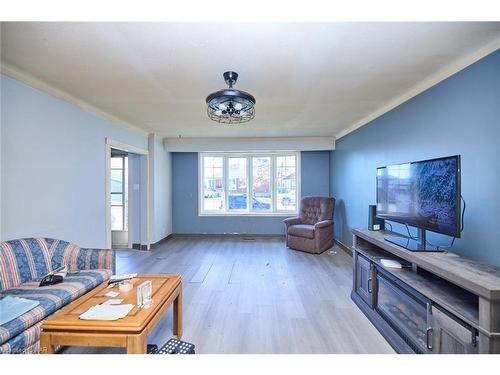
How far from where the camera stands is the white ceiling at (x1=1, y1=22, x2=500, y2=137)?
1.52 meters

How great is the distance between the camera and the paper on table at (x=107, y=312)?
135 centimetres

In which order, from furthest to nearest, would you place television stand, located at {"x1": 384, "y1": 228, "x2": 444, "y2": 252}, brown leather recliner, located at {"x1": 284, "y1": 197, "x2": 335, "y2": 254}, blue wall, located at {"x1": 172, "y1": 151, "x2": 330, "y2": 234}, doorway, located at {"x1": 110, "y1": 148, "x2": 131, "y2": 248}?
1. blue wall, located at {"x1": 172, "y1": 151, "x2": 330, "y2": 234}
2. doorway, located at {"x1": 110, "y1": 148, "x2": 131, "y2": 248}
3. brown leather recliner, located at {"x1": 284, "y1": 197, "x2": 335, "y2": 254}
4. television stand, located at {"x1": 384, "y1": 228, "x2": 444, "y2": 252}

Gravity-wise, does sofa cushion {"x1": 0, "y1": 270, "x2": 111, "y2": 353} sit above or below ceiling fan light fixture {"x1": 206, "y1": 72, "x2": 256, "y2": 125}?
below

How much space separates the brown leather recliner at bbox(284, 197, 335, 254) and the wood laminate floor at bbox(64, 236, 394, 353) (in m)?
0.20

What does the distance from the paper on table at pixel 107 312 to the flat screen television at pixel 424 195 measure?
6.87 feet

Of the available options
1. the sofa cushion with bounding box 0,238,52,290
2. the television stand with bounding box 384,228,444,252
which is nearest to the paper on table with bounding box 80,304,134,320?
the sofa cushion with bounding box 0,238,52,290

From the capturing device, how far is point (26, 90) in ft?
7.23

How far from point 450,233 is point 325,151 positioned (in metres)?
4.27

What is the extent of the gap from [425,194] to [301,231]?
2778 mm

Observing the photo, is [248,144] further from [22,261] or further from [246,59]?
[22,261]

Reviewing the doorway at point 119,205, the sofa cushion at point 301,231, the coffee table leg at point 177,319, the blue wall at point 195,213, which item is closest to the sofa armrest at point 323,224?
the sofa cushion at point 301,231

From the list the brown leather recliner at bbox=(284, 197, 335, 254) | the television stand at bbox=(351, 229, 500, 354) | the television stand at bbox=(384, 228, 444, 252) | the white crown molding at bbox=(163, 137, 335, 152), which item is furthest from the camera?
the white crown molding at bbox=(163, 137, 335, 152)

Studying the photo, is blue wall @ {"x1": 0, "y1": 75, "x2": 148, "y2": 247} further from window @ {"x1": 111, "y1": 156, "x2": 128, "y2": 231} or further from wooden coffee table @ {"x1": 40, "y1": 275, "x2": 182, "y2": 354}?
window @ {"x1": 111, "y1": 156, "x2": 128, "y2": 231}

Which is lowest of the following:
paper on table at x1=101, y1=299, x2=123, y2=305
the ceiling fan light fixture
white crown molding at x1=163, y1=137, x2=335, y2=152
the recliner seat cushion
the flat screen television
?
paper on table at x1=101, y1=299, x2=123, y2=305
